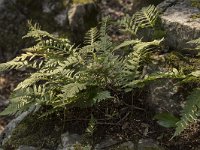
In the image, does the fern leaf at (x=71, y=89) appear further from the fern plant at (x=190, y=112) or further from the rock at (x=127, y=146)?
the fern plant at (x=190, y=112)

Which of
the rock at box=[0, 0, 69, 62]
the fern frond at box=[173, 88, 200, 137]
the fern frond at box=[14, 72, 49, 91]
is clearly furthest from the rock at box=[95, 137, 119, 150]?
the rock at box=[0, 0, 69, 62]

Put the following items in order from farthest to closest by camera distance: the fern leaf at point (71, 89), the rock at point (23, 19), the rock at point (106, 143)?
the rock at point (23, 19) → the rock at point (106, 143) → the fern leaf at point (71, 89)

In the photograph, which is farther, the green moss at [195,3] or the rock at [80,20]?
the rock at [80,20]

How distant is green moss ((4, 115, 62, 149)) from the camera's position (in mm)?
3951

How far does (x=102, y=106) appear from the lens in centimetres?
409

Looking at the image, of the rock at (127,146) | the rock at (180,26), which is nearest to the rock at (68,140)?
Result: the rock at (127,146)

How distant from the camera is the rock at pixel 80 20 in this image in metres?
7.78

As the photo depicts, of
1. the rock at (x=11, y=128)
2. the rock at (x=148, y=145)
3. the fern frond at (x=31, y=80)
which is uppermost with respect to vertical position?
the fern frond at (x=31, y=80)

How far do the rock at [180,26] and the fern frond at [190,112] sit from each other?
1.15 m

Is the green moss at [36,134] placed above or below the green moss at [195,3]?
below

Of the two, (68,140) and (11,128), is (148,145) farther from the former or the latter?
(11,128)

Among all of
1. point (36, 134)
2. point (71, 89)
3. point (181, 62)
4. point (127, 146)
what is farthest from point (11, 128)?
point (181, 62)

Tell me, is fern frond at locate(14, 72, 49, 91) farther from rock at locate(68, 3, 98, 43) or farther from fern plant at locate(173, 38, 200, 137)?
rock at locate(68, 3, 98, 43)

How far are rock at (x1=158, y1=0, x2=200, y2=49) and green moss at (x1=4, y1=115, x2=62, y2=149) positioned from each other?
1.67 metres
